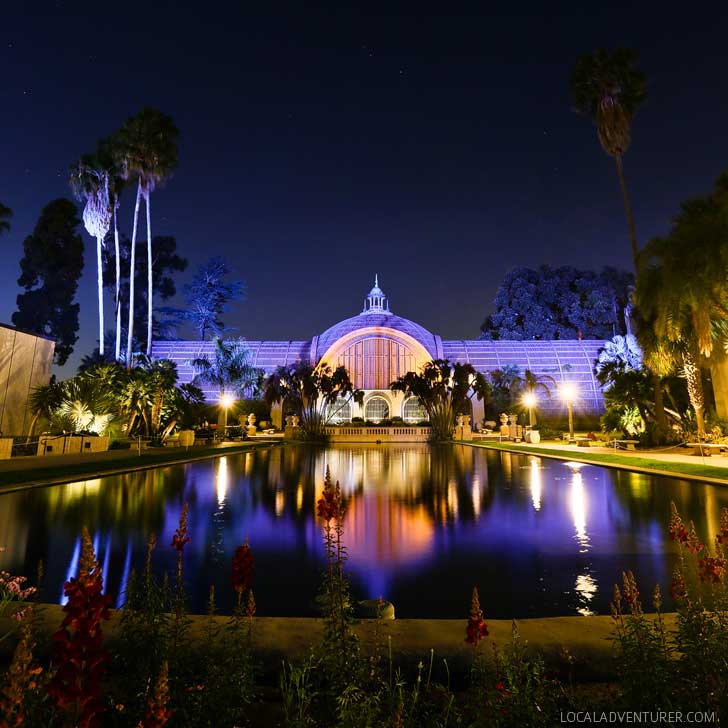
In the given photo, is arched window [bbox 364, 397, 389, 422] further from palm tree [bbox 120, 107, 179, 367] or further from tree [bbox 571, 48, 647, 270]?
tree [bbox 571, 48, 647, 270]

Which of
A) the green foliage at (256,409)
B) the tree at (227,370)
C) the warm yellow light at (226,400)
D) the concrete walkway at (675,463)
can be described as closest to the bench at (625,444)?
the concrete walkway at (675,463)

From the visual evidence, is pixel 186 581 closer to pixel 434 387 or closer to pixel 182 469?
pixel 182 469

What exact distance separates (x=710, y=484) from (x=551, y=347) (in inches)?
2026

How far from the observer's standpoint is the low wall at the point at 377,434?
44344mm

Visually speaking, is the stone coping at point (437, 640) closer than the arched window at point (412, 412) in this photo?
Yes

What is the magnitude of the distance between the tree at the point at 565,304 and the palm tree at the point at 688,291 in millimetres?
49773

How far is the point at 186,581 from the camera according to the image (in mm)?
5859

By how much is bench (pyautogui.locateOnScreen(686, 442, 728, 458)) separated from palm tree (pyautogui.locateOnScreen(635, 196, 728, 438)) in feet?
3.60

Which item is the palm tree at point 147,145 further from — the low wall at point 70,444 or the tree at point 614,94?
the tree at point 614,94

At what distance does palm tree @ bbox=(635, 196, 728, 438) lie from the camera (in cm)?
2198

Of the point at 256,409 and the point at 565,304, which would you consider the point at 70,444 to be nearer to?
the point at 256,409

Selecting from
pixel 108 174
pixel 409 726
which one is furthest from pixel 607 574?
pixel 108 174

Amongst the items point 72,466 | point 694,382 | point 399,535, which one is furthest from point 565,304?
point 399,535

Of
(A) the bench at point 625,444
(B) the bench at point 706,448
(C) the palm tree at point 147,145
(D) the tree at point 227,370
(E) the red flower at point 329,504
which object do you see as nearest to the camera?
(E) the red flower at point 329,504
